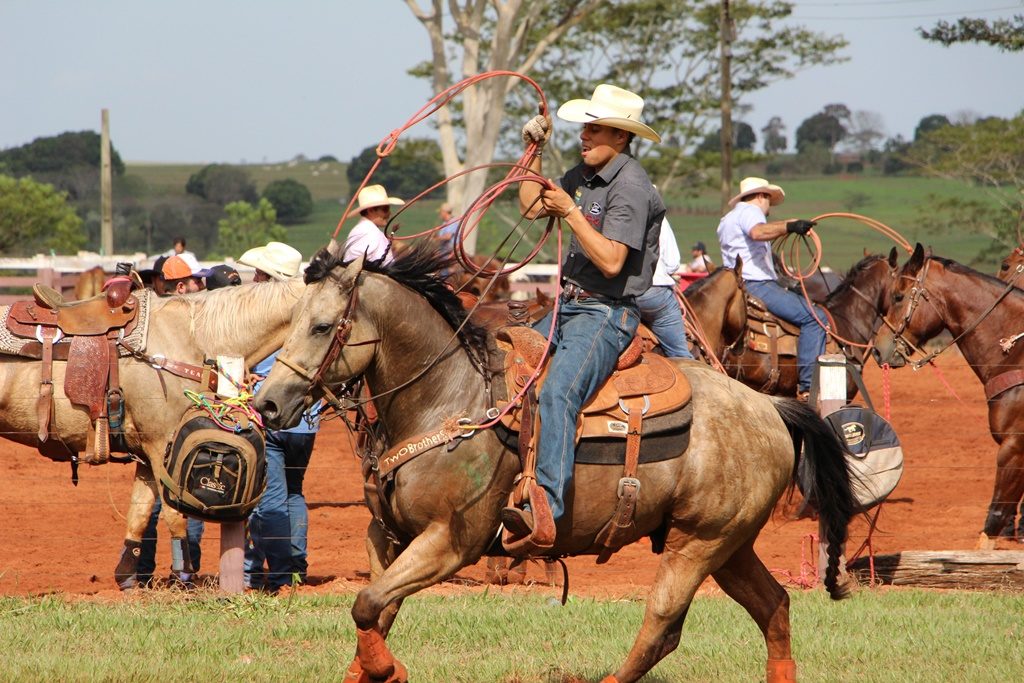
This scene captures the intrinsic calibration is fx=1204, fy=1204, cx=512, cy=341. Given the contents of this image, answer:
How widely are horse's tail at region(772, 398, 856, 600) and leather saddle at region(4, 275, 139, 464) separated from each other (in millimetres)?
3943

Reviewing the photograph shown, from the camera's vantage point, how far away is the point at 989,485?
13016mm

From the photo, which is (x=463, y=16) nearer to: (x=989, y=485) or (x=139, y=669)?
(x=989, y=485)

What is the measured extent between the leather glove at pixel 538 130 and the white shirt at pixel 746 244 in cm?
576

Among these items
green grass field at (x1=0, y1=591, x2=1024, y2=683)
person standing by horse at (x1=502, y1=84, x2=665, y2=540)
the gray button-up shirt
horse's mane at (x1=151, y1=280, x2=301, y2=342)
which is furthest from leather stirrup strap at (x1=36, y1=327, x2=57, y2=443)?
the gray button-up shirt

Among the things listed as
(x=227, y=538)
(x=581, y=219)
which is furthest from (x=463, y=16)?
(x=581, y=219)

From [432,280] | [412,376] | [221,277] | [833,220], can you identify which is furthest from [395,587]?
[833,220]

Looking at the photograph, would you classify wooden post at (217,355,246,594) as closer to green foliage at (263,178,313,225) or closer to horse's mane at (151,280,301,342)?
horse's mane at (151,280,301,342)

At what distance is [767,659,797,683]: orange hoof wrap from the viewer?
5855mm

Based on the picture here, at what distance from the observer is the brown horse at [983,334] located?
9.45m

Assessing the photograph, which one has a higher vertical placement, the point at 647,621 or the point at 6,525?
the point at 647,621

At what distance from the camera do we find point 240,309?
757 cm

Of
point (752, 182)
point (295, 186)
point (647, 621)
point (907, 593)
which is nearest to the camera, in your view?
point (647, 621)

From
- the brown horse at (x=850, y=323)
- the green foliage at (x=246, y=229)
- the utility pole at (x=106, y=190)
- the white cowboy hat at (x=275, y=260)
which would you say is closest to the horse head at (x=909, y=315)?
the brown horse at (x=850, y=323)

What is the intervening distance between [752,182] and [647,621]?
6.67 meters
